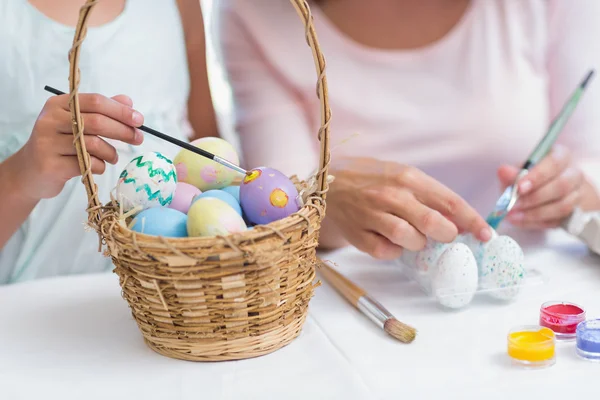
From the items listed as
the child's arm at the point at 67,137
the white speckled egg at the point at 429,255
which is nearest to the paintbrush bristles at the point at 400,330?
the white speckled egg at the point at 429,255

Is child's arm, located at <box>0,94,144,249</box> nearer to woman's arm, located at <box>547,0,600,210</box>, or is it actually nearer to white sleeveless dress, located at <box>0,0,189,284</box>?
white sleeveless dress, located at <box>0,0,189,284</box>

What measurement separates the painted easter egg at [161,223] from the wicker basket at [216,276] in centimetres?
2

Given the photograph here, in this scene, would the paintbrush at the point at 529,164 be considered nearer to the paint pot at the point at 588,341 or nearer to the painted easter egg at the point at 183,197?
the paint pot at the point at 588,341

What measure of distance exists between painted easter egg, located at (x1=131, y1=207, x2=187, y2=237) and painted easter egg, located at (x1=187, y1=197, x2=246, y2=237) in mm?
15

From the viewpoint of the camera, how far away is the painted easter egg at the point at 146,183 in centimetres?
68

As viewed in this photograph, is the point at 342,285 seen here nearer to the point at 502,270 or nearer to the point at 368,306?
the point at 368,306

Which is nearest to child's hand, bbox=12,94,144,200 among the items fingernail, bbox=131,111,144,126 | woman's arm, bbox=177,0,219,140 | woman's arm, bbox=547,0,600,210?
fingernail, bbox=131,111,144,126

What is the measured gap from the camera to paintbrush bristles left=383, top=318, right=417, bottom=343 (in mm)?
687

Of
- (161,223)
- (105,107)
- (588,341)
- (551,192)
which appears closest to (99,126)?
(105,107)

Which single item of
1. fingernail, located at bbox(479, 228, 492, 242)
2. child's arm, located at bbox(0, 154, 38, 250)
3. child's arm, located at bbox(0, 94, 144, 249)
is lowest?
fingernail, located at bbox(479, 228, 492, 242)

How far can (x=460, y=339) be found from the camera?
692mm

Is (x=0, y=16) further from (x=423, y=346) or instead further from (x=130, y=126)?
(x=423, y=346)

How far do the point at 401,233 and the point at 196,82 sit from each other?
0.58m

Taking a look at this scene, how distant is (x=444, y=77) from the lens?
1237mm
